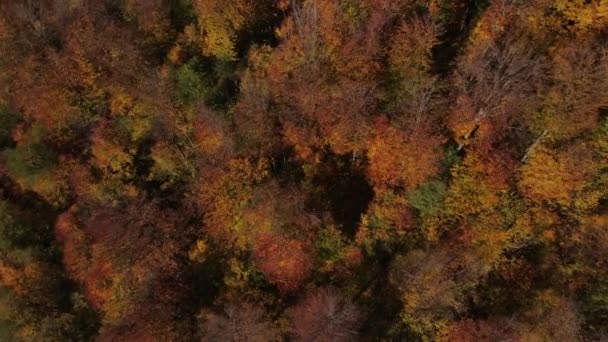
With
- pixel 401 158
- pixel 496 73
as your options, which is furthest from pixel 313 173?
pixel 496 73

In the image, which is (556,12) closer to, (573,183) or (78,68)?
(573,183)

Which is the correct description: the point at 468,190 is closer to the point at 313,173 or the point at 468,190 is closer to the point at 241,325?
the point at 313,173

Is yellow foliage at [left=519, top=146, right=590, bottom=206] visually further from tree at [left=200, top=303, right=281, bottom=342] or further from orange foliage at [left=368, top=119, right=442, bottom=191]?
tree at [left=200, top=303, right=281, bottom=342]

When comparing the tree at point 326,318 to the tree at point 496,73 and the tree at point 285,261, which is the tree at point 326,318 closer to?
the tree at point 285,261

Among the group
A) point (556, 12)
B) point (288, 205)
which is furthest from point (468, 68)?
point (288, 205)

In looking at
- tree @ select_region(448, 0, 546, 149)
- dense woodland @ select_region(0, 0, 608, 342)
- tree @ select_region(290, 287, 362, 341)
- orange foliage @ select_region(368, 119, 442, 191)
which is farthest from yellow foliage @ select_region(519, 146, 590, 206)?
tree @ select_region(290, 287, 362, 341)
